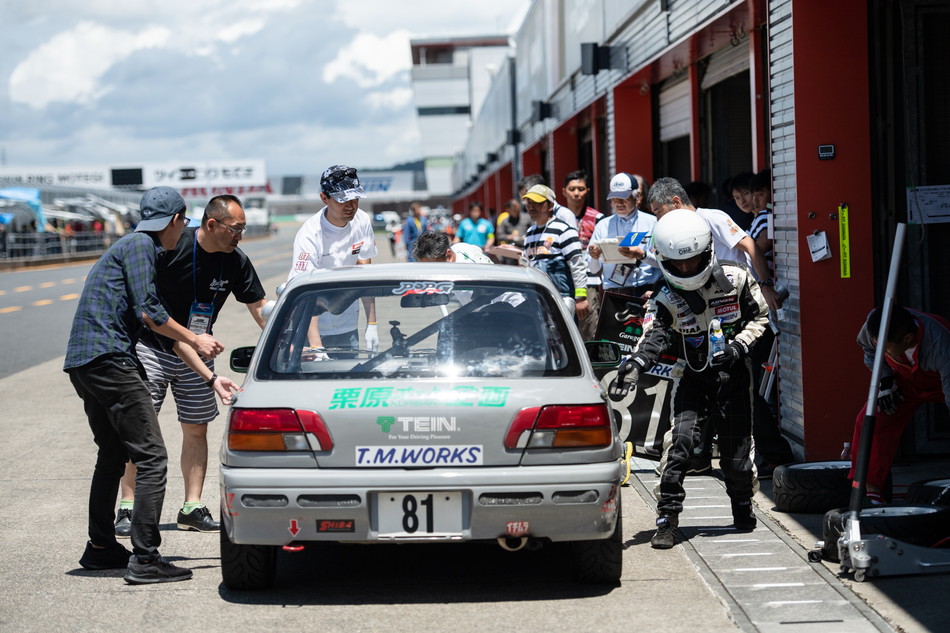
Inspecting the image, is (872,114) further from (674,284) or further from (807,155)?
(674,284)

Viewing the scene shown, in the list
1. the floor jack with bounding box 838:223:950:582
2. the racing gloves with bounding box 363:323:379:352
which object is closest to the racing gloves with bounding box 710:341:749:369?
the floor jack with bounding box 838:223:950:582

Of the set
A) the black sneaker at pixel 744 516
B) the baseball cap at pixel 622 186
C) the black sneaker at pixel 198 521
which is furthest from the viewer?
the baseball cap at pixel 622 186

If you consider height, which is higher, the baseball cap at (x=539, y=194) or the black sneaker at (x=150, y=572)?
the baseball cap at (x=539, y=194)

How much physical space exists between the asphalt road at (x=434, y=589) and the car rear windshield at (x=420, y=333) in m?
0.93

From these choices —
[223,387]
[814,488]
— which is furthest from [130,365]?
[814,488]

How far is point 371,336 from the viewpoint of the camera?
500 cm

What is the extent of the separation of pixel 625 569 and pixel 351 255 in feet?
9.67

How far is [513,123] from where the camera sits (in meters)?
27.7

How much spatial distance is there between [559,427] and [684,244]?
4.39ft

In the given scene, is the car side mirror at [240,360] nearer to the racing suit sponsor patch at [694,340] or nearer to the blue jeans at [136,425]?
the blue jeans at [136,425]

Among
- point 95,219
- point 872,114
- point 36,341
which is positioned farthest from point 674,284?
point 95,219

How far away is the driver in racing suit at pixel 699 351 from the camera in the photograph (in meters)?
5.50

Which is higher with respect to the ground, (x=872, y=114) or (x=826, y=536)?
(x=872, y=114)

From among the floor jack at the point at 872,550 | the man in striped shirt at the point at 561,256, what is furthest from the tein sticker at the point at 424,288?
the man in striped shirt at the point at 561,256
